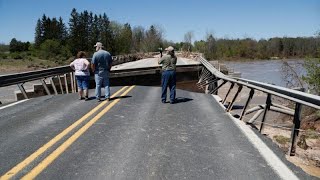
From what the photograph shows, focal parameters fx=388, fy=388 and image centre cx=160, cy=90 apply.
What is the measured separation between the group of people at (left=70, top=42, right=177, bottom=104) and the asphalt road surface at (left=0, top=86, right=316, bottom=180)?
4.05 feet

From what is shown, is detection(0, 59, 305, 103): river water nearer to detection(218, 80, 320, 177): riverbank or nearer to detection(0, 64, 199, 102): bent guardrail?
detection(0, 64, 199, 102): bent guardrail

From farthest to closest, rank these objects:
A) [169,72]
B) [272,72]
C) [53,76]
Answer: [272,72]
[53,76]
[169,72]

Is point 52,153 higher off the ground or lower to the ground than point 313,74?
higher

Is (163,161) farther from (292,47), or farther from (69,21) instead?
(292,47)

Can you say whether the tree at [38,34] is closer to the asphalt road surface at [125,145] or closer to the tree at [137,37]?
the tree at [137,37]

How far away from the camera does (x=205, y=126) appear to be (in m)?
7.83

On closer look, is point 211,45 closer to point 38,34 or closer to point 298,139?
point 38,34

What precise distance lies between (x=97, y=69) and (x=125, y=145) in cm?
561

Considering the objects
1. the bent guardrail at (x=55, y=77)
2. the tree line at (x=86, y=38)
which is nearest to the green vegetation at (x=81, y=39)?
the tree line at (x=86, y=38)

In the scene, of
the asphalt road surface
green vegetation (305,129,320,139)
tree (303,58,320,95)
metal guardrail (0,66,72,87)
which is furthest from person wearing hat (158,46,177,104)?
tree (303,58,320,95)

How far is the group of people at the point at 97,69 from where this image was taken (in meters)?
11.3

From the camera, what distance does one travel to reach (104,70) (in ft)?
37.7

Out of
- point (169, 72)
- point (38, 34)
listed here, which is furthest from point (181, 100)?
point (38, 34)

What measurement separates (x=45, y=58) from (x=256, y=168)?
11906cm
